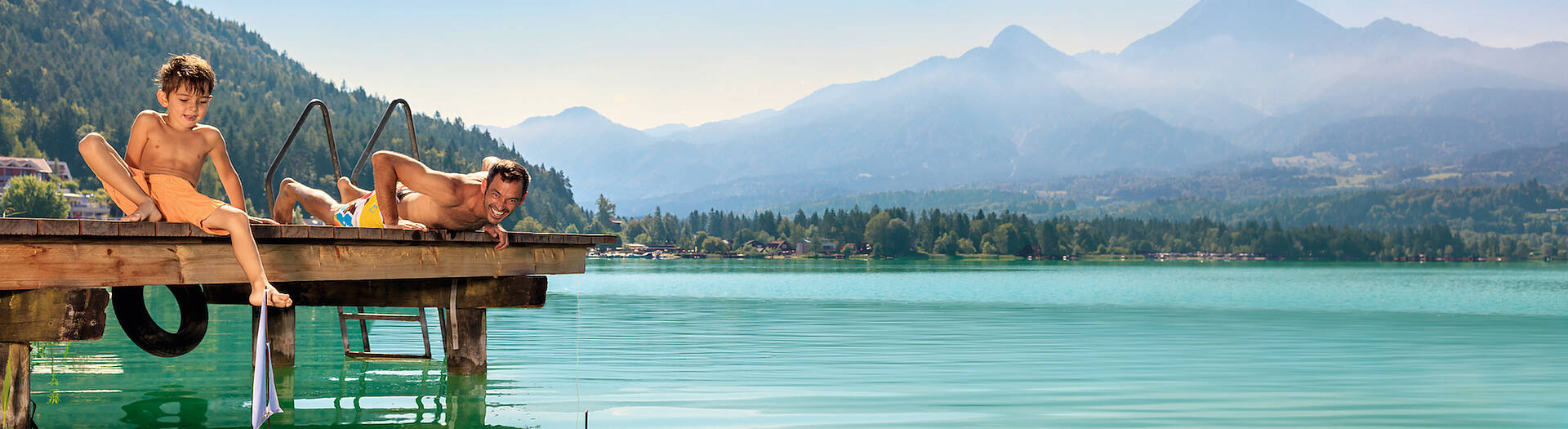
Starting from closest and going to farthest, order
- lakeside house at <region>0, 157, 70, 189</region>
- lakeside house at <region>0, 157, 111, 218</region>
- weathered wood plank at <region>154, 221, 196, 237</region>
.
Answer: weathered wood plank at <region>154, 221, 196, 237</region> < lakeside house at <region>0, 157, 111, 218</region> < lakeside house at <region>0, 157, 70, 189</region>

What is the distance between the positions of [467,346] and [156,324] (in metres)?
3.98

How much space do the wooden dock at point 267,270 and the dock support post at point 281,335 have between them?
5.10 ft

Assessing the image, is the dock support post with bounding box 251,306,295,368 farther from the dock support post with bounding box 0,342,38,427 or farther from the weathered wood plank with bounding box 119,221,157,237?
the weathered wood plank with bounding box 119,221,157,237

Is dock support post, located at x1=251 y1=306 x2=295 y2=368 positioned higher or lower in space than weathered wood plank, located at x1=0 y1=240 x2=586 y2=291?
lower

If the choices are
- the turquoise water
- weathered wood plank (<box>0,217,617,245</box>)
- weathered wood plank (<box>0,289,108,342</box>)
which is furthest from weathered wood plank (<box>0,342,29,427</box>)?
the turquoise water

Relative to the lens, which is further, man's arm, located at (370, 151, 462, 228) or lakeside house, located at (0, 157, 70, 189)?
lakeside house, located at (0, 157, 70, 189)

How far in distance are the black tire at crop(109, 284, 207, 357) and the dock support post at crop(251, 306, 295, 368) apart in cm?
376

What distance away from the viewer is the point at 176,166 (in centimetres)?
951

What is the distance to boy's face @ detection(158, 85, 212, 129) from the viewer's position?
30.3 feet

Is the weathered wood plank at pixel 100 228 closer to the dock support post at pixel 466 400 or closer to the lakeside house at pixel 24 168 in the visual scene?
the dock support post at pixel 466 400

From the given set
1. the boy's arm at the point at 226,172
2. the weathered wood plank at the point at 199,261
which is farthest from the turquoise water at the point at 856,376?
the boy's arm at the point at 226,172

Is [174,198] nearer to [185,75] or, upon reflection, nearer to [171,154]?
[171,154]

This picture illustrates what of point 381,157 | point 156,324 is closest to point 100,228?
point 381,157

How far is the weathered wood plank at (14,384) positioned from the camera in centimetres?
841
